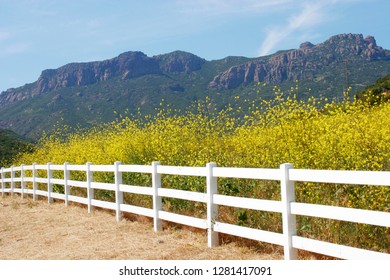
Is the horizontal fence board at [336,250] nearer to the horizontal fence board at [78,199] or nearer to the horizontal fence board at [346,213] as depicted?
the horizontal fence board at [346,213]

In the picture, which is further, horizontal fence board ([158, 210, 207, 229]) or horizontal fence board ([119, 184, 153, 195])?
horizontal fence board ([119, 184, 153, 195])

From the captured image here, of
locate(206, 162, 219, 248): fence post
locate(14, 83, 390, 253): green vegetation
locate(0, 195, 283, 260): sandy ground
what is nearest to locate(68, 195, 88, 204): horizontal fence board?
locate(0, 195, 283, 260): sandy ground

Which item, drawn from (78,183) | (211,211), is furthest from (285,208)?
(78,183)

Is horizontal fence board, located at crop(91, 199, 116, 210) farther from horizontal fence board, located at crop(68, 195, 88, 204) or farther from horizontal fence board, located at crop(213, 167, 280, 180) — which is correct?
horizontal fence board, located at crop(213, 167, 280, 180)

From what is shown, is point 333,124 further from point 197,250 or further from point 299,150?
point 197,250

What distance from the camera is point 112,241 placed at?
9.64m

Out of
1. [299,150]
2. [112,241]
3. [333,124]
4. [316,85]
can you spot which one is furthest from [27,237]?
[316,85]

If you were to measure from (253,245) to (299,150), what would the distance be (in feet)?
6.88

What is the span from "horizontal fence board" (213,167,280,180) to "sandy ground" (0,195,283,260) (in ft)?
3.89

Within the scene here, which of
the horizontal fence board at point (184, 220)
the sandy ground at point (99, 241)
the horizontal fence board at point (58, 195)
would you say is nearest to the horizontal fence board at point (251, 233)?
the sandy ground at point (99, 241)

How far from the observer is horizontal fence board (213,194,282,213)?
7296 mm

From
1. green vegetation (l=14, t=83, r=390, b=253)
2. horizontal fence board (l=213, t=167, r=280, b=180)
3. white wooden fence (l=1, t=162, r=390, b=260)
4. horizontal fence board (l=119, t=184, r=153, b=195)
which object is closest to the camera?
white wooden fence (l=1, t=162, r=390, b=260)

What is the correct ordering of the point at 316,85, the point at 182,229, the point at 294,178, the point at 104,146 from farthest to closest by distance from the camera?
the point at 316,85
the point at 104,146
the point at 182,229
the point at 294,178

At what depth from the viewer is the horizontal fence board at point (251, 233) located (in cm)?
727
